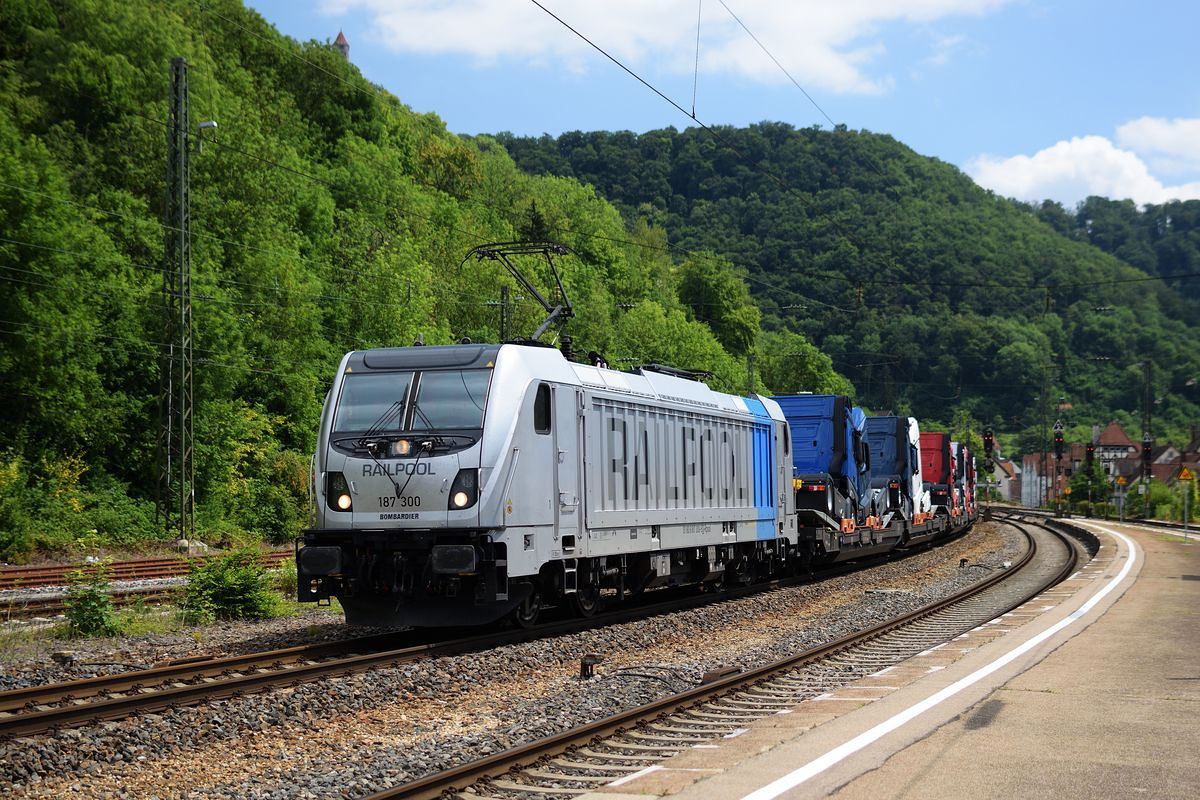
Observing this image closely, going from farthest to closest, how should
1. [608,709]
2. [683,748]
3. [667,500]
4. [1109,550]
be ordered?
[1109,550], [667,500], [608,709], [683,748]

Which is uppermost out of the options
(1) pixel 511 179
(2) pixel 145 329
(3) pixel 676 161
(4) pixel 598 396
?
(3) pixel 676 161

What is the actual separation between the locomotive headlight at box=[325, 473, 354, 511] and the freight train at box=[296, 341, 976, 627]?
20 millimetres

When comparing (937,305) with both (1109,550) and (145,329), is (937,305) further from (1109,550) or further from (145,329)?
(145,329)

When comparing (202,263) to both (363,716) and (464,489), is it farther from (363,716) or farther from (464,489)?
(363,716)

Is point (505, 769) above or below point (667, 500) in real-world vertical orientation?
below

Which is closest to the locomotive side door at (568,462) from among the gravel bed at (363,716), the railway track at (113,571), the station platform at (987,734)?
the gravel bed at (363,716)

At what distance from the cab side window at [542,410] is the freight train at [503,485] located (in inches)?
1.0

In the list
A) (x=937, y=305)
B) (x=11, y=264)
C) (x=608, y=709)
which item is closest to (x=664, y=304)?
Answer: (x=937, y=305)

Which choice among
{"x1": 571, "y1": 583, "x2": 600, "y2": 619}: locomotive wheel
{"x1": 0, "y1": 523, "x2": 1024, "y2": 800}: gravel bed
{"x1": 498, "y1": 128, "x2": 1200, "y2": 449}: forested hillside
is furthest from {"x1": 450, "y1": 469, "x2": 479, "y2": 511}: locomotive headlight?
{"x1": 498, "y1": 128, "x2": 1200, "y2": 449}: forested hillside

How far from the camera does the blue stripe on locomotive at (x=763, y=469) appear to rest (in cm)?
2459

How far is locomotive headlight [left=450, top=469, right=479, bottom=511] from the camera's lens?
14570 mm

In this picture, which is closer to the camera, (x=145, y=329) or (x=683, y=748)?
(x=683, y=748)

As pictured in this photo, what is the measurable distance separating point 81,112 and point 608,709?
42.9m

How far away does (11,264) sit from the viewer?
3475cm
